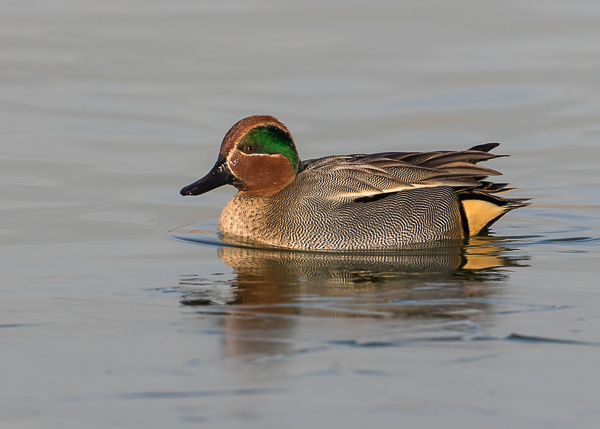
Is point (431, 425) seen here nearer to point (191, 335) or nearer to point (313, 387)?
point (313, 387)

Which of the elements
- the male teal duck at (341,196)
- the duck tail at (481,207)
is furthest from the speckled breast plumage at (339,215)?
the duck tail at (481,207)

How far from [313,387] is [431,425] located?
2.14 ft

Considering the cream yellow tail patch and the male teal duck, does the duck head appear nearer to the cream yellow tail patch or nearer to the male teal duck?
the male teal duck

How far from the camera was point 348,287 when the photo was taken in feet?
20.9

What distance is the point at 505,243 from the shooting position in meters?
8.17

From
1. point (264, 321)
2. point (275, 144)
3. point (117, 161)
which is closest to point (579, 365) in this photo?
point (264, 321)

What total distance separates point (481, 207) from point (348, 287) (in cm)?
270

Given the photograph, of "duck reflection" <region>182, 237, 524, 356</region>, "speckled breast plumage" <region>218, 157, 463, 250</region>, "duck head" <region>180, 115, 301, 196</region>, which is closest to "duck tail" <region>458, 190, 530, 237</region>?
"speckled breast plumage" <region>218, 157, 463, 250</region>

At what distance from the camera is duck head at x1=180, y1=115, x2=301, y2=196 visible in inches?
325

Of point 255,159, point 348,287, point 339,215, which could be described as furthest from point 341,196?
point 348,287

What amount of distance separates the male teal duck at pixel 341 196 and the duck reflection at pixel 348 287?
253 mm

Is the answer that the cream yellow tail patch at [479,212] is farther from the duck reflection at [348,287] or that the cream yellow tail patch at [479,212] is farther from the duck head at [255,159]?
the duck head at [255,159]

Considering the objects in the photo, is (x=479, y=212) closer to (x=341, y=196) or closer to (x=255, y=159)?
(x=341, y=196)

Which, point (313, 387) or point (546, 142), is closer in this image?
point (313, 387)
